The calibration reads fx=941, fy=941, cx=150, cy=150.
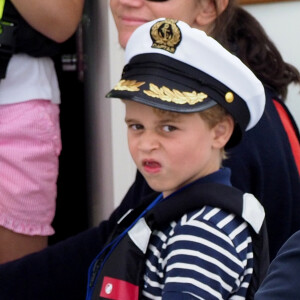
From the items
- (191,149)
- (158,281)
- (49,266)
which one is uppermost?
(191,149)

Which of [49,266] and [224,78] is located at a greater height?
[224,78]

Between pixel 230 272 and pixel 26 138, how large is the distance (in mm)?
946

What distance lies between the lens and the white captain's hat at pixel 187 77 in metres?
1.65

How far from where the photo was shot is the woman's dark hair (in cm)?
213

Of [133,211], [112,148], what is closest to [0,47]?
[112,148]

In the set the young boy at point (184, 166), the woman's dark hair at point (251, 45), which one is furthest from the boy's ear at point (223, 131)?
the woman's dark hair at point (251, 45)

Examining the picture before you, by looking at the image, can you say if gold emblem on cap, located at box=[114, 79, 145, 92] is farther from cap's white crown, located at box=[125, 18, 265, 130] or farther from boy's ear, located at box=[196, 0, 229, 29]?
boy's ear, located at box=[196, 0, 229, 29]

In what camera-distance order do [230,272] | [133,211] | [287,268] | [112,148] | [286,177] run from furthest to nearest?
[112,148]
[286,177]
[133,211]
[230,272]
[287,268]

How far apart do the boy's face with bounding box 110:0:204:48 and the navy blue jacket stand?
0.28m

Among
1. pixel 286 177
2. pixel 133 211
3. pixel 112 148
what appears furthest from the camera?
pixel 112 148

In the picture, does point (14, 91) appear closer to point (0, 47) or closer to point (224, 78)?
point (0, 47)

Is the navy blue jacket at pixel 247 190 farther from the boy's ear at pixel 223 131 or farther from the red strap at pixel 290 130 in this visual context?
the boy's ear at pixel 223 131

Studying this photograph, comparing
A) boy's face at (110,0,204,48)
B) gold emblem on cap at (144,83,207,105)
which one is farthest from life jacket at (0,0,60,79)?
gold emblem on cap at (144,83,207,105)

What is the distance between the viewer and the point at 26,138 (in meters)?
2.38
